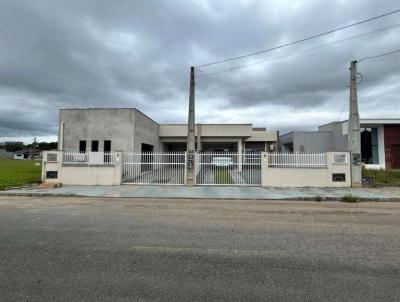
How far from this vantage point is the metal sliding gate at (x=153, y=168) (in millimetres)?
18328

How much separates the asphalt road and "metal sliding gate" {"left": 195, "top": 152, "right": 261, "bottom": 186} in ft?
30.7

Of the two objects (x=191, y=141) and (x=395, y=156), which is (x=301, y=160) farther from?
(x=395, y=156)

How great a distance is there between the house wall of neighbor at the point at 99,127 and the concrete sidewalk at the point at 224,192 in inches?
235

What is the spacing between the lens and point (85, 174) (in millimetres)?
18094

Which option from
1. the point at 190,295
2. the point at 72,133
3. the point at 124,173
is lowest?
the point at 190,295

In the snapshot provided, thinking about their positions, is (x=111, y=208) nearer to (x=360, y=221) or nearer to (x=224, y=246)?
(x=224, y=246)

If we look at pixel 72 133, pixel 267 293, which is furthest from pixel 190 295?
pixel 72 133

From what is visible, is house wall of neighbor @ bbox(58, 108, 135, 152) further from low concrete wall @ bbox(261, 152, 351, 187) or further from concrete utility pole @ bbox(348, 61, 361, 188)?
concrete utility pole @ bbox(348, 61, 361, 188)

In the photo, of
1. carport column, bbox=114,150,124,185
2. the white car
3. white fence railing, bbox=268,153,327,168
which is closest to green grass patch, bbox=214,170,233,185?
the white car

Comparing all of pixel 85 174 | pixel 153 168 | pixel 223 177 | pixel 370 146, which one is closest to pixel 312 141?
pixel 370 146

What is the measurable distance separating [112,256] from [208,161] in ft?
44.8

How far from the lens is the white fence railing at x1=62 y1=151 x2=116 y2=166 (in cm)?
1823

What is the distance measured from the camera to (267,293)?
12.3ft

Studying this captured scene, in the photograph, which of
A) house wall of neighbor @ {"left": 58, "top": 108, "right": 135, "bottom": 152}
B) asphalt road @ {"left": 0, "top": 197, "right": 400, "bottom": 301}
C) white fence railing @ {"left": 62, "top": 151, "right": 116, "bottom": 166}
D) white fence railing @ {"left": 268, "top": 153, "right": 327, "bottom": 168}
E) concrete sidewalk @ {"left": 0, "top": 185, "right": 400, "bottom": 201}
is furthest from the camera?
house wall of neighbor @ {"left": 58, "top": 108, "right": 135, "bottom": 152}
